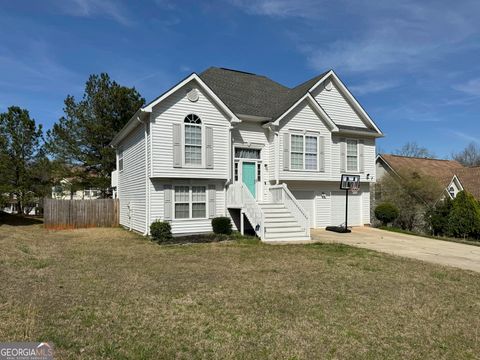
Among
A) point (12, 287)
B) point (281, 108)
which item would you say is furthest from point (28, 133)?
point (12, 287)

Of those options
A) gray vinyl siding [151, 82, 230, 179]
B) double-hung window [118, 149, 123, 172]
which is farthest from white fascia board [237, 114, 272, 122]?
double-hung window [118, 149, 123, 172]

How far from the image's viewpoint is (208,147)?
1569cm

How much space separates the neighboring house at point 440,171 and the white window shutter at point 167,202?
1899 centimetres

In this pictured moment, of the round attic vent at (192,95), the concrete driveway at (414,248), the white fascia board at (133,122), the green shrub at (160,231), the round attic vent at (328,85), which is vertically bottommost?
the concrete driveway at (414,248)

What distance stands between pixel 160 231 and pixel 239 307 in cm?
899

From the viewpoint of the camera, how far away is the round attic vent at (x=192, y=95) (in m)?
15.4

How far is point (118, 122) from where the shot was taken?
2867 centimetres

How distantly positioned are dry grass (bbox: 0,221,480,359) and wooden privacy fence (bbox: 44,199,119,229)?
404 inches

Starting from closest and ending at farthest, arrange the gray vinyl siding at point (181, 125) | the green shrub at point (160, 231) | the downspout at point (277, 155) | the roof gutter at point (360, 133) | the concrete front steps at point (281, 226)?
1. the concrete front steps at point (281, 226)
2. the green shrub at point (160, 231)
3. the gray vinyl siding at point (181, 125)
4. the downspout at point (277, 155)
5. the roof gutter at point (360, 133)

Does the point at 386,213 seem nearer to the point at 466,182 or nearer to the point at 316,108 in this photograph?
the point at 316,108

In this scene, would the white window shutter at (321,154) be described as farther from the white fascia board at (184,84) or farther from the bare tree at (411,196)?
the bare tree at (411,196)

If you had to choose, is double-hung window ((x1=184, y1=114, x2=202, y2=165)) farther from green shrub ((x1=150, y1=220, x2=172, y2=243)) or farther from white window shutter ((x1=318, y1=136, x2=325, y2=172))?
white window shutter ((x1=318, y1=136, x2=325, y2=172))

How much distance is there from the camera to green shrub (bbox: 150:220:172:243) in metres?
14.3

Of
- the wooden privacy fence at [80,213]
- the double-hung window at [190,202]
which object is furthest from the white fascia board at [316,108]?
the wooden privacy fence at [80,213]
